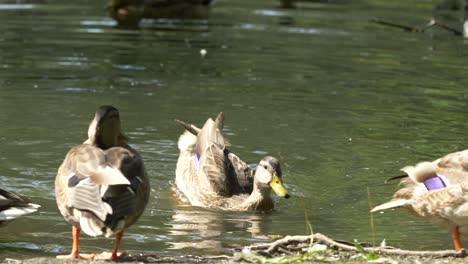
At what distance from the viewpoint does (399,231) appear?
9148mm

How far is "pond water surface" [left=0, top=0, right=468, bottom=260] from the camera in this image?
9.30 m

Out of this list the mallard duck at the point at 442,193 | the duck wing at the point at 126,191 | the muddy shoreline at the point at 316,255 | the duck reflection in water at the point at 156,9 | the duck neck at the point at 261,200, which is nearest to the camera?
the duck wing at the point at 126,191

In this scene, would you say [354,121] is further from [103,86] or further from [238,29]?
[238,29]

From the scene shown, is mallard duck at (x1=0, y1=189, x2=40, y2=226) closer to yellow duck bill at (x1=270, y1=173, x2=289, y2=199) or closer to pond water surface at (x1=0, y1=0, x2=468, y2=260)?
pond water surface at (x1=0, y1=0, x2=468, y2=260)

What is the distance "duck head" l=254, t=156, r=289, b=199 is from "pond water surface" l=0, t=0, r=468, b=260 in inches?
10.9

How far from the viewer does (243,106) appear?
1388cm

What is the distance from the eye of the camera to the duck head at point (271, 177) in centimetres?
989

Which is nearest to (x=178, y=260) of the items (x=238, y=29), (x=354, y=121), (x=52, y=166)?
(x=52, y=166)

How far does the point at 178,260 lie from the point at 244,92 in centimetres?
790

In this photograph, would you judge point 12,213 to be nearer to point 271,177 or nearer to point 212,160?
point 271,177

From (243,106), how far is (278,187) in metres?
4.06

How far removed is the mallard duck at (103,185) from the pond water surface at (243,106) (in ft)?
3.50

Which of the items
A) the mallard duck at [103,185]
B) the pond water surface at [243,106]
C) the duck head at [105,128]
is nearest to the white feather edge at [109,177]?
the mallard duck at [103,185]

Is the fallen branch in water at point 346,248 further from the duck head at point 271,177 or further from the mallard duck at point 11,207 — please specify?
the duck head at point 271,177
